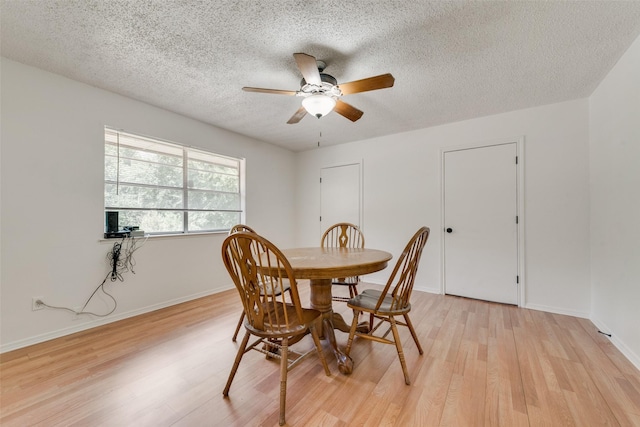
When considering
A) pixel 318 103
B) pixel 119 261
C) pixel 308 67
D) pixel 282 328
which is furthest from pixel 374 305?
pixel 119 261

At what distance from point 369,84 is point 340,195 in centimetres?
266

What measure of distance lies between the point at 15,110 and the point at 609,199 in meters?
4.91

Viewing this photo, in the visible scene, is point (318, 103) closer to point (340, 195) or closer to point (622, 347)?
point (340, 195)

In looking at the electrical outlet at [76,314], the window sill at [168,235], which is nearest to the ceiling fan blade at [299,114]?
the window sill at [168,235]

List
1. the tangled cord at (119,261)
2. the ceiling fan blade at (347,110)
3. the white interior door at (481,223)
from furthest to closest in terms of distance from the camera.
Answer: the white interior door at (481,223), the tangled cord at (119,261), the ceiling fan blade at (347,110)

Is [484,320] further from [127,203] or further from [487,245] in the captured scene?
[127,203]

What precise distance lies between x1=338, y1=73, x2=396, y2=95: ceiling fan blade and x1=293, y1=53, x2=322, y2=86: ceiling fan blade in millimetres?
215

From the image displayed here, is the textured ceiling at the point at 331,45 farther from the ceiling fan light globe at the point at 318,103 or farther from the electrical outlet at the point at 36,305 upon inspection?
the electrical outlet at the point at 36,305

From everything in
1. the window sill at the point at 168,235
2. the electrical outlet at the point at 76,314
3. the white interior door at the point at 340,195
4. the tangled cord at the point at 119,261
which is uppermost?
the white interior door at the point at 340,195

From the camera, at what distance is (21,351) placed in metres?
1.99

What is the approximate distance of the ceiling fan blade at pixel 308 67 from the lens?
1.56 m

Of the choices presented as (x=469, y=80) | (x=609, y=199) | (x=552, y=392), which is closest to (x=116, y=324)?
(x=552, y=392)

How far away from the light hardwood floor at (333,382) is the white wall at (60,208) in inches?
13.2

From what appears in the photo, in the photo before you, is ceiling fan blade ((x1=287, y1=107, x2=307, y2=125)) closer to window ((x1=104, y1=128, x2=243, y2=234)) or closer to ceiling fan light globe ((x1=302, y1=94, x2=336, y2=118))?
ceiling fan light globe ((x1=302, y1=94, x2=336, y2=118))
